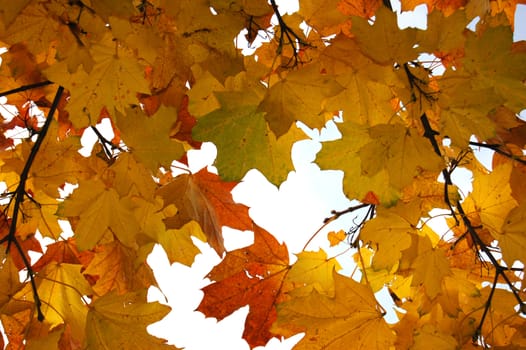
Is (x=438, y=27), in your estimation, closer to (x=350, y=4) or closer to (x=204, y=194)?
(x=350, y=4)

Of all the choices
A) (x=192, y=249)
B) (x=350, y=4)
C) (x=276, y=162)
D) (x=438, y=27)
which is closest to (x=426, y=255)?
(x=276, y=162)

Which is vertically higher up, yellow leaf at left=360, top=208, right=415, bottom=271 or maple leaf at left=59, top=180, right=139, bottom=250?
maple leaf at left=59, top=180, right=139, bottom=250

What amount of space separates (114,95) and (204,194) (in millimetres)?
514

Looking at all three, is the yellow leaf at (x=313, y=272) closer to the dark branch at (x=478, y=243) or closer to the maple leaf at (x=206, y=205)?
the maple leaf at (x=206, y=205)

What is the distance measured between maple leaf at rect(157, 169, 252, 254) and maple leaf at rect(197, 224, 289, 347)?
0.09m

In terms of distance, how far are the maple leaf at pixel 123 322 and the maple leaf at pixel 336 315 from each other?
1.18 ft

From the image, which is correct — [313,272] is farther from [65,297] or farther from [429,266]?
[65,297]

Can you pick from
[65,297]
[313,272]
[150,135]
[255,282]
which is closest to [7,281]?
[65,297]

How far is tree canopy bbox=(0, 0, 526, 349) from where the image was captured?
1.37 m

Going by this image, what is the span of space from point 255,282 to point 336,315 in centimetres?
43

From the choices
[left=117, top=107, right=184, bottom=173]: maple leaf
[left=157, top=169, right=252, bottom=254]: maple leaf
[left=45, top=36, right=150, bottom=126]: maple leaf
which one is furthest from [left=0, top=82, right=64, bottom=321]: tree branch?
[left=157, top=169, right=252, bottom=254]: maple leaf

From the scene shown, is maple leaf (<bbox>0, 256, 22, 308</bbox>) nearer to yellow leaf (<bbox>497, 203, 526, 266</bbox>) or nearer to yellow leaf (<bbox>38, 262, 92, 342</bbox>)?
yellow leaf (<bbox>38, 262, 92, 342</bbox>)

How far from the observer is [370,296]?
1536 mm

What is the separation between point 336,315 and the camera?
1547 millimetres
